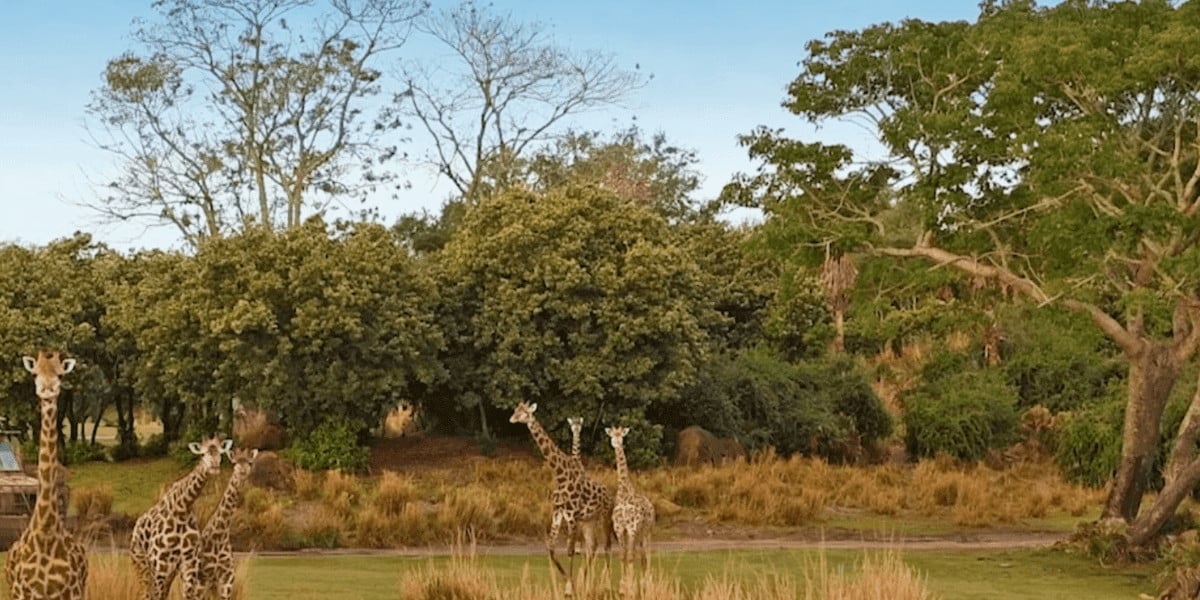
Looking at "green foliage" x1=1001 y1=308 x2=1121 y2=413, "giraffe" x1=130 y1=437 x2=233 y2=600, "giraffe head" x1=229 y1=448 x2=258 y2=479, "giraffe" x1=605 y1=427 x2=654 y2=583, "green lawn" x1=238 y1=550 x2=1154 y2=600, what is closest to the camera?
"giraffe" x1=130 y1=437 x2=233 y2=600

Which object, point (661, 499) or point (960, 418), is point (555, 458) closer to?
point (661, 499)

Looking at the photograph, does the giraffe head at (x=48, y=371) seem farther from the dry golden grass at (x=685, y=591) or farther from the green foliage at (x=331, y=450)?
the green foliage at (x=331, y=450)

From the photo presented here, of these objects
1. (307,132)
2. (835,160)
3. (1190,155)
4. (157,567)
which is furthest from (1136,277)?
(307,132)

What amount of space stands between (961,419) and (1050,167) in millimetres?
19331

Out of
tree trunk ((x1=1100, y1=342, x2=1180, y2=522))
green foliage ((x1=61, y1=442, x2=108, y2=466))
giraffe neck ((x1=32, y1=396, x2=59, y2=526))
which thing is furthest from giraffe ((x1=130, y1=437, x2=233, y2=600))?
green foliage ((x1=61, y1=442, x2=108, y2=466))

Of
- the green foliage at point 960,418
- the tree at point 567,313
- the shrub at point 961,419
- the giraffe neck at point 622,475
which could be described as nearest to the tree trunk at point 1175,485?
the giraffe neck at point 622,475

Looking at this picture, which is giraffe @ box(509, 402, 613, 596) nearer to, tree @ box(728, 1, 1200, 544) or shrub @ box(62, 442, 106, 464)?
tree @ box(728, 1, 1200, 544)

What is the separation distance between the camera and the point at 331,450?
27562mm

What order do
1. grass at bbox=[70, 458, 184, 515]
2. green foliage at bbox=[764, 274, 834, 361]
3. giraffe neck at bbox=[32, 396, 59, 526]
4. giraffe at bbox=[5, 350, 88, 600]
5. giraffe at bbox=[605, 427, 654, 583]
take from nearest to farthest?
giraffe neck at bbox=[32, 396, 59, 526]
giraffe at bbox=[5, 350, 88, 600]
giraffe at bbox=[605, 427, 654, 583]
grass at bbox=[70, 458, 184, 515]
green foliage at bbox=[764, 274, 834, 361]

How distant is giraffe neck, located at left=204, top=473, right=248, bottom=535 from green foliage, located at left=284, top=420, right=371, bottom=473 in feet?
57.4

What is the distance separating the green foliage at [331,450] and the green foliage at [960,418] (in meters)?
14.3

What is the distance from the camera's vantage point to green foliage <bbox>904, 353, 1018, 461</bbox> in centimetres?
3478

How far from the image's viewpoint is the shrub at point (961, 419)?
34.8 m

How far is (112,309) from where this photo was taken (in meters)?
30.2
